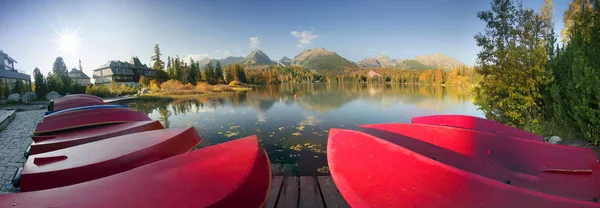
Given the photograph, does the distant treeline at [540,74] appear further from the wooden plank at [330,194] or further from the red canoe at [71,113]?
the red canoe at [71,113]

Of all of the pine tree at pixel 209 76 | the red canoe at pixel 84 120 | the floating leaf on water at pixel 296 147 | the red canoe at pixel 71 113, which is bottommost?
the floating leaf on water at pixel 296 147

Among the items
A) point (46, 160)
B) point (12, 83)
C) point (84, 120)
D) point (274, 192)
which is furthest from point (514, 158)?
point (12, 83)

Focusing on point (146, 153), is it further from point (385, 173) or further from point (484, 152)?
point (484, 152)

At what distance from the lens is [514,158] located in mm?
2471

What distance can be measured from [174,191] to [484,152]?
3.04 meters

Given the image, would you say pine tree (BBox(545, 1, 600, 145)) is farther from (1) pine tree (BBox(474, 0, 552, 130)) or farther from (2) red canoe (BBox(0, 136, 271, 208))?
(2) red canoe (BBox(0, 136, 271, 208))

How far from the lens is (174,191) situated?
5.96 ft

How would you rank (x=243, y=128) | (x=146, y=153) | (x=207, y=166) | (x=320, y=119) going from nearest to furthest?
(x=207, y=166)
(x=146, y=153)
(x=243, y=128)
(x=320, y=119)

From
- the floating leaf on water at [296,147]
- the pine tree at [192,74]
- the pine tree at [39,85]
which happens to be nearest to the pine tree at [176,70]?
the pine tree at [192,74]

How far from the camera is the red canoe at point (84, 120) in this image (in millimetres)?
4152

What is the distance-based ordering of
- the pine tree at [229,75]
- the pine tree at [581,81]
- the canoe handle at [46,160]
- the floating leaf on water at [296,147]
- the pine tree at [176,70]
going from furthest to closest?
the pine tree at [229,75] → the pine tree at [176,70] → the floating leaf on water at [296,147] → the pine tree at [581,81] → the canoe handle at [46,160]

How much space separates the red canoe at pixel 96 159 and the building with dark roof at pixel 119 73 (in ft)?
205

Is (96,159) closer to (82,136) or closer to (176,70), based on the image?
(82,136)

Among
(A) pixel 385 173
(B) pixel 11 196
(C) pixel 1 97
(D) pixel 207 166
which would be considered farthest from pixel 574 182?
(C) pixel 1 97
